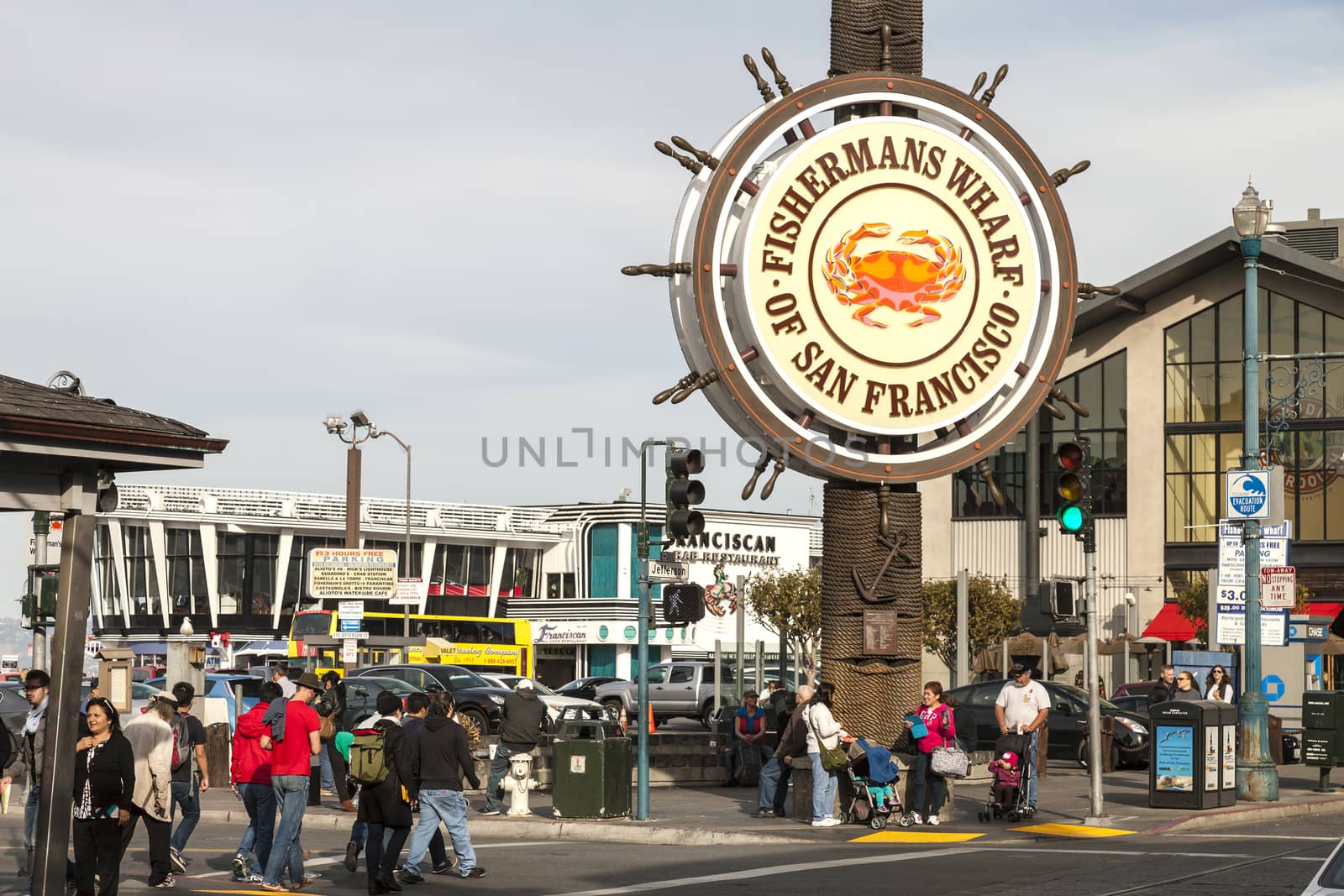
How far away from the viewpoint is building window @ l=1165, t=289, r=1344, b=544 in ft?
188

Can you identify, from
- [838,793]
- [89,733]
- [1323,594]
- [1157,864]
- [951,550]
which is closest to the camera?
[89,733]

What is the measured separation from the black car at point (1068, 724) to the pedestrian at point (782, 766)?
8.60 meters

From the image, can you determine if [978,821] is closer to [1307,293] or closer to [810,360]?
[810,360]

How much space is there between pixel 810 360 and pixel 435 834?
830cm

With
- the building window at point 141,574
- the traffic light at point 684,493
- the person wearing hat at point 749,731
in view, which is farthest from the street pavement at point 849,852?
the building window at point 141,574

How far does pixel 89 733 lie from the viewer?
539 inches

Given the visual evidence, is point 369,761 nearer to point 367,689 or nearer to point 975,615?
point 367,689

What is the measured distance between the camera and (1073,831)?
2016 cm

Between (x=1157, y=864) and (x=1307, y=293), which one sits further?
(x=1307, y=293)

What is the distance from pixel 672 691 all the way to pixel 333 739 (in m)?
26.0

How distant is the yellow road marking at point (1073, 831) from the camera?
19828mm

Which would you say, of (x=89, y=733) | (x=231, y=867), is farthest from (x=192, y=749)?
(x=89, y=733)

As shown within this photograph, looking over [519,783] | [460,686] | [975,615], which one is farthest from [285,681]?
[975,615]

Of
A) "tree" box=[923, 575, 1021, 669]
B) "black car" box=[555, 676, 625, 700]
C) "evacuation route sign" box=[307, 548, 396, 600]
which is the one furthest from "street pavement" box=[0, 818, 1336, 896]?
"tree" box=[923, 575, 1021, 669]
